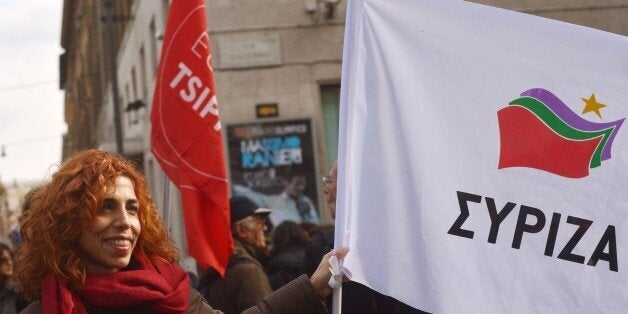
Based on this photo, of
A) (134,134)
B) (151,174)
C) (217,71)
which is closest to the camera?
(217,71)

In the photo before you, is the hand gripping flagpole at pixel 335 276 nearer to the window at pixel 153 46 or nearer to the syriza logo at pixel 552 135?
the syriza logo at pixel 552 135

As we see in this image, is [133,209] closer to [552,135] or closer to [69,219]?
[69,219]

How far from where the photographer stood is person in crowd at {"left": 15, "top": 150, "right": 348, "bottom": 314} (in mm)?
3479

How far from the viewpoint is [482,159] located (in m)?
3.91

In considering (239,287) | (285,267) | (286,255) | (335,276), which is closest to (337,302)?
(335,276)

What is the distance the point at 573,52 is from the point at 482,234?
717 millimetres

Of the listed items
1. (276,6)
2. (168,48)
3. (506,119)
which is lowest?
(506,119)

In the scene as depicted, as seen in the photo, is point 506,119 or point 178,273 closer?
point 178,273

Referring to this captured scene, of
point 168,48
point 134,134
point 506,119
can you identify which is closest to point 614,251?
point 506,119

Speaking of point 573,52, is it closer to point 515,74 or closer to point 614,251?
point 515,74

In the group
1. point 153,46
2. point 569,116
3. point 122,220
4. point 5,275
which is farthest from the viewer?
point 153,46

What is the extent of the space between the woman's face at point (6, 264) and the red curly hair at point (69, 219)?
14.4ft

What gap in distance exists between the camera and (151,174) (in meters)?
Result: 24.9

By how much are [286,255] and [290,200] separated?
8.62 meters
